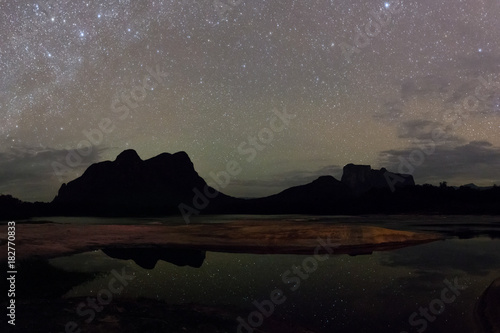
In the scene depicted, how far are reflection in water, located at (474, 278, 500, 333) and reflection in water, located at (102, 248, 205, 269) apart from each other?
1626 cm

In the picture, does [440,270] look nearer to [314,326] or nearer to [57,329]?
[314,326]

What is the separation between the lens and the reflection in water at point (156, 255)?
2485cm

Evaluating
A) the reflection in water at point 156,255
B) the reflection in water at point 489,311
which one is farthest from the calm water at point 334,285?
the reflection in water at point 156,255

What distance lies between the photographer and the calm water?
41.9ft

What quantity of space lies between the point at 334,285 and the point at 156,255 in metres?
16.1

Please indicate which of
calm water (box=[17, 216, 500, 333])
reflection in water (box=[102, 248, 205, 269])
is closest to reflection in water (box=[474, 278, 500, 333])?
calm water (box=[17, 216, 500, 333])

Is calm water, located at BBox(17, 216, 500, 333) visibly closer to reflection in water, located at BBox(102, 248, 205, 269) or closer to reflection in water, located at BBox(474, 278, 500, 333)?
reflection in water, located at BBox(474, 278, 500, 333)

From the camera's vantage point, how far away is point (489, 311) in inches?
510

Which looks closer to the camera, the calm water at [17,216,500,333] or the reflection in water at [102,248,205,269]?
the calm water at [17,216,500,333]

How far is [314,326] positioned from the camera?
1190cm

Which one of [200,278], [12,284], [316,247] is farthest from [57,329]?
[316,247]

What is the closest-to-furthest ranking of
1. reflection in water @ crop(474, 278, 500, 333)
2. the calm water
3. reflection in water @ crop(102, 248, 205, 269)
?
reflection in water @ crop(474, 278, 500, 333) → the calm water → reflection in water @ crop(102, 248, 205, 269)

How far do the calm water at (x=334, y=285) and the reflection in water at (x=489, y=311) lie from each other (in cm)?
31

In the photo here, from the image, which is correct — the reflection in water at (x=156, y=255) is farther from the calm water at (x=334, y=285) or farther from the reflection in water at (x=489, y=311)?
the reflection in water at (x=489, y=311)
